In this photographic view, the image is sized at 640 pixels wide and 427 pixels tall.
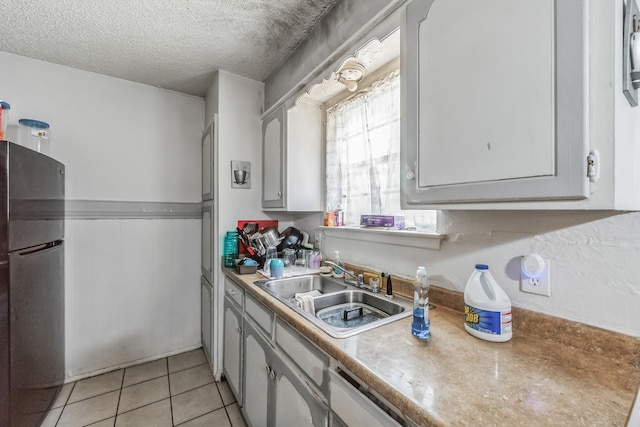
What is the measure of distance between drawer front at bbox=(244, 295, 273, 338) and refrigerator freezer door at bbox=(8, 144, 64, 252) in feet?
3.70

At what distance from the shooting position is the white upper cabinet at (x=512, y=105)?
1.78 ft

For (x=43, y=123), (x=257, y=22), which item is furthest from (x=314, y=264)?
(x=43, y=123)

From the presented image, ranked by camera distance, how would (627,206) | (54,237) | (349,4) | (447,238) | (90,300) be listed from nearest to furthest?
(627,206)
(447,238)
(349,4)
(54,237)
(90,300)

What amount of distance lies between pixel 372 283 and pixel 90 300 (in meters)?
2.18

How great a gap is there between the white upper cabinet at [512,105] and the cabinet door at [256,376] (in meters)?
1.01

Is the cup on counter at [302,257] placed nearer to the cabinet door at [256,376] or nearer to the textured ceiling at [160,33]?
the cabinet door at [256,376]

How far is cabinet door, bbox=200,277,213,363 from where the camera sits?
210 centimetres

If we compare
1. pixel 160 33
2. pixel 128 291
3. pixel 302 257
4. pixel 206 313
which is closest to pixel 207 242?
pixel 206 313

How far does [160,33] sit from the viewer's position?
162 centimetres

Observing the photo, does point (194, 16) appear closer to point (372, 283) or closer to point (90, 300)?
point (372, 283)

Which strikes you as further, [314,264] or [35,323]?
[314,264]

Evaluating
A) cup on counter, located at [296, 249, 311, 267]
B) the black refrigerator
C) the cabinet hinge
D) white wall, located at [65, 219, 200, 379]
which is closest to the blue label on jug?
the cabinet hinge

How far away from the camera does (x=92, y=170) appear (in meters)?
2.07

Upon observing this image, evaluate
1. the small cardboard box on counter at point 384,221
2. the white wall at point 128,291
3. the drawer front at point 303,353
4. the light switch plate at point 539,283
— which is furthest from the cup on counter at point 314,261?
the white wall at point 128,291
